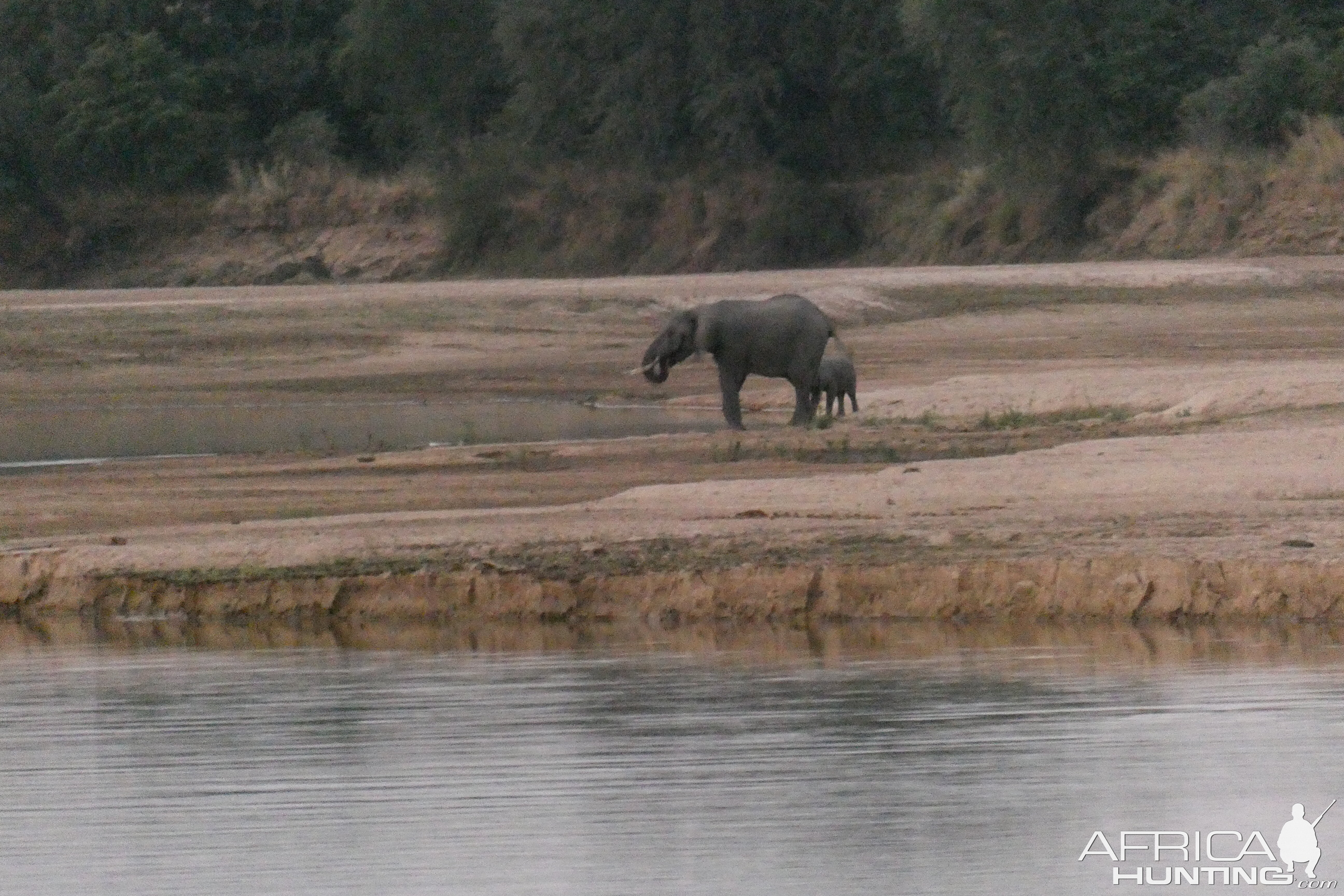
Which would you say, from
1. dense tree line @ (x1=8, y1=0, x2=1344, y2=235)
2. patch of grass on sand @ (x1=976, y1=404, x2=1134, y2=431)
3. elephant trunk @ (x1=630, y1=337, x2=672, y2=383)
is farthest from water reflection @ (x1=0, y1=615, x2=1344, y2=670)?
dense tree line @ (x1=8, y1=0, x2=1344, y2=235)

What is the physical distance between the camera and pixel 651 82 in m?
53.4

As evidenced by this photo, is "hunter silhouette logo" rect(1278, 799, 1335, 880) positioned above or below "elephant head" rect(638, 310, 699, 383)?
above

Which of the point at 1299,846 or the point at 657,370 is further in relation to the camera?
the point at 657,370

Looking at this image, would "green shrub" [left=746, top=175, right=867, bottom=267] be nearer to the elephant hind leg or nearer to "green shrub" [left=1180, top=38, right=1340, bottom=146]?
"green shrub" [left=1180, top=38, right=1340, bottom=146]

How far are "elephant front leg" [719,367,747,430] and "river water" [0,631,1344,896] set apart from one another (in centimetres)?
1025

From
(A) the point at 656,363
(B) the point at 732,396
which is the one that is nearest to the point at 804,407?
(B) the point at 732,396

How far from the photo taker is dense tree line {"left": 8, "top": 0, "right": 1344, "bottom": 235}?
4700cm

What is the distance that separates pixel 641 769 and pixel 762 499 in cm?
620

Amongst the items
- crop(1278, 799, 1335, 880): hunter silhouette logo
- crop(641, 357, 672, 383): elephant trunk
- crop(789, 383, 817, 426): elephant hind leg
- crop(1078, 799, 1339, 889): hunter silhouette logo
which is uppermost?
crop(1278, 799, 1335, 880): hunter silhouette logo

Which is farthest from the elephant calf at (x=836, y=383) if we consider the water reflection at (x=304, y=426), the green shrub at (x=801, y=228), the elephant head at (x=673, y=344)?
the green shrub at (x=801, y=228)

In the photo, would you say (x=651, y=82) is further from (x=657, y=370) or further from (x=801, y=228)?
(x=657, y=370)

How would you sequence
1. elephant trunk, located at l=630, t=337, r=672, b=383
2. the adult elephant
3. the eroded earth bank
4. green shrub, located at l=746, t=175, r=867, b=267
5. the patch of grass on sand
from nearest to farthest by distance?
the eroded earth bank, the patch of grass on sand, the adult elephant, elephant trunk, located at l=630, t=337, r=672, b=383, green shrub, located at l=746, t=175, r=867, b=267

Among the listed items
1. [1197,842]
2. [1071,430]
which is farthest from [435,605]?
[1071,430]

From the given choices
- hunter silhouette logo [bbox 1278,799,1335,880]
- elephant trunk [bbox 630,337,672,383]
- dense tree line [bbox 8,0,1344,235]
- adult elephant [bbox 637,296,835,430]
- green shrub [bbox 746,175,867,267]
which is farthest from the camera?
green shrub [bbox 746,175,867,267]
